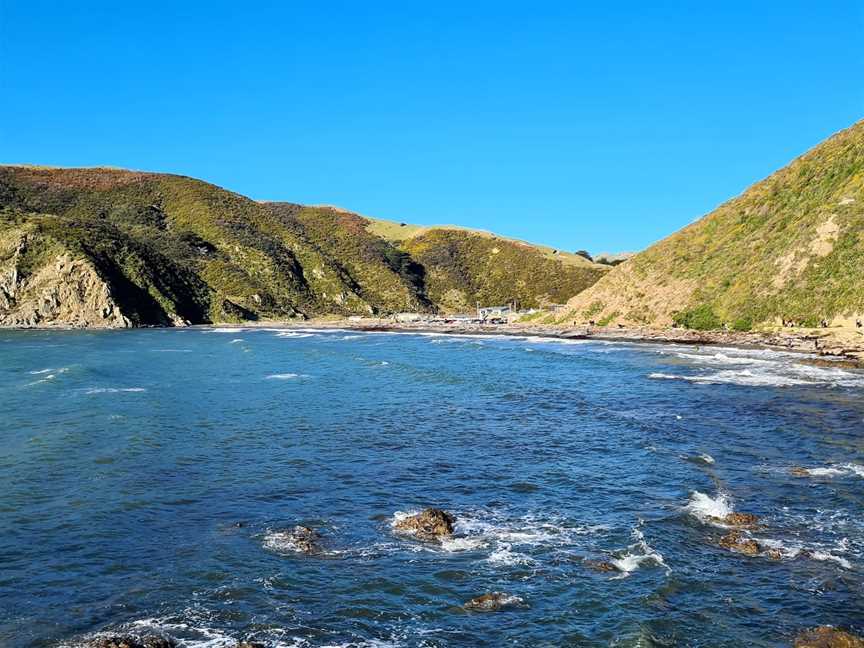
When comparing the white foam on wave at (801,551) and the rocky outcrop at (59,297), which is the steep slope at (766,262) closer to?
the white foam on wave at (801,551)

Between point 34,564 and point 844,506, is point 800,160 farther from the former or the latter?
point 34,564

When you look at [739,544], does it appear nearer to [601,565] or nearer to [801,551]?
[801,551]

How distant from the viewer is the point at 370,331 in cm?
11575

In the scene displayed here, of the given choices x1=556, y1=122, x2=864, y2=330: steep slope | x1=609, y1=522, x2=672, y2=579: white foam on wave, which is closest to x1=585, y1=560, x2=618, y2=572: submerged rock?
x1=609, y1=522, x2=672, y2=579: white foam on wave

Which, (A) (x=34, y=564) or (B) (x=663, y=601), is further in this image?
(A) (x=34, y=564)

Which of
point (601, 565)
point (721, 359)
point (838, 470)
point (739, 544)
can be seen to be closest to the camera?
point (601, 565)

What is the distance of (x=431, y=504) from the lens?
19641mm

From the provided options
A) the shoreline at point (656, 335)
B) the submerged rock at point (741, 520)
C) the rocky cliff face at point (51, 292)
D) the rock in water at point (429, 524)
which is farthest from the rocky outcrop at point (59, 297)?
the submerged rock at point (741, 520)

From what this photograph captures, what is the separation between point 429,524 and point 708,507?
836 centimetres

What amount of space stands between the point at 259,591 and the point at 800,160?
318ft

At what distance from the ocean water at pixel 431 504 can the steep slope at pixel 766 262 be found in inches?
1079

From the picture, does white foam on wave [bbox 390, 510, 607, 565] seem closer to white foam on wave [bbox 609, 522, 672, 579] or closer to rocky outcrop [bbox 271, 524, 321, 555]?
white foam on wave [bbox 609, 522, 672, 579]

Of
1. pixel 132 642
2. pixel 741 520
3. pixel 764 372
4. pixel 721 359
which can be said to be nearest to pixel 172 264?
pixel 721 359

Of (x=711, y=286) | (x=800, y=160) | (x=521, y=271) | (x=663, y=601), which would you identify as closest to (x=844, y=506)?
(x=663, y=601)
